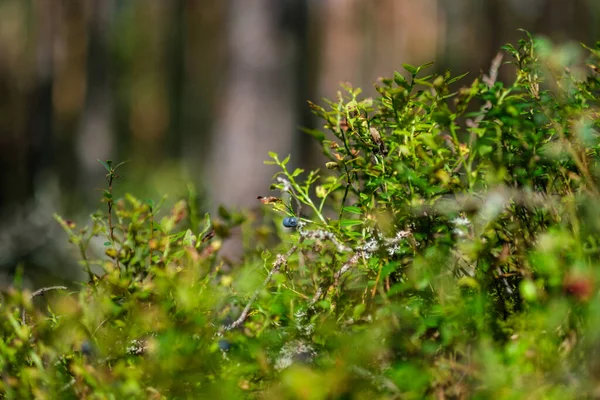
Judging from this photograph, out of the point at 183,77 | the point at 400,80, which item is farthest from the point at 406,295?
the point at 183,77

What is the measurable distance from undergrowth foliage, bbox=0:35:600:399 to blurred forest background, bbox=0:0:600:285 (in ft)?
2.41

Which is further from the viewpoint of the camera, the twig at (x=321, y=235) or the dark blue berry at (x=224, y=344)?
the twig at (x=321, y=235)

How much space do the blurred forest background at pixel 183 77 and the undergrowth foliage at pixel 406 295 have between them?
0.74m

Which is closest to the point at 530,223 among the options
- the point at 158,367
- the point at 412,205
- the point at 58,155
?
the point at 412,205

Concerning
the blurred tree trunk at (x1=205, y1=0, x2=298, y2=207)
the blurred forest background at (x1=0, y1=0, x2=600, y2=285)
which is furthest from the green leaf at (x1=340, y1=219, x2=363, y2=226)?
the blurred tree trunk at (x1=205, y1=0, x2=298, y2=207)

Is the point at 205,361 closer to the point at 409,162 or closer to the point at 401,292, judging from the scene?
the point at 401,292

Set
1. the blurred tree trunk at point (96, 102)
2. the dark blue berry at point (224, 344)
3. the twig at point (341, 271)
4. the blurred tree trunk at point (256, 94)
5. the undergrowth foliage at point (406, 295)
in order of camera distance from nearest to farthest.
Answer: the undergrowth foliage at point (406, 295) → the dark blue berry at point (224, 344) → the twig at point (341, 271) → the blurred tree trunk at point (256, 94) → the blurred tree trunk at point (96, 102)

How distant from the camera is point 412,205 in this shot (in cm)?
107

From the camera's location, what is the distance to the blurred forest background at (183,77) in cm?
420

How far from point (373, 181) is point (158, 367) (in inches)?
18.6

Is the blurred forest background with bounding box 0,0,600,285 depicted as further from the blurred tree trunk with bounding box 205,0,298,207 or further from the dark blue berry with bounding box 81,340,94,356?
the dark blue berry with bounding box 81,340,94,356

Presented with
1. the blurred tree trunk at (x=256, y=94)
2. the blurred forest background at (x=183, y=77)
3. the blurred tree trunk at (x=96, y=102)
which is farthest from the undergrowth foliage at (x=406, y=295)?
the blurred tree trunk at (x=96, y=102)

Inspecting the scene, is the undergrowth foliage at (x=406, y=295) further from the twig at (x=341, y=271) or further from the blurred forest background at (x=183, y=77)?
the blurred forest background at (x=183, y=77)

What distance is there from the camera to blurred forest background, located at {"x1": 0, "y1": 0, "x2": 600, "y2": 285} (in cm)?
420
